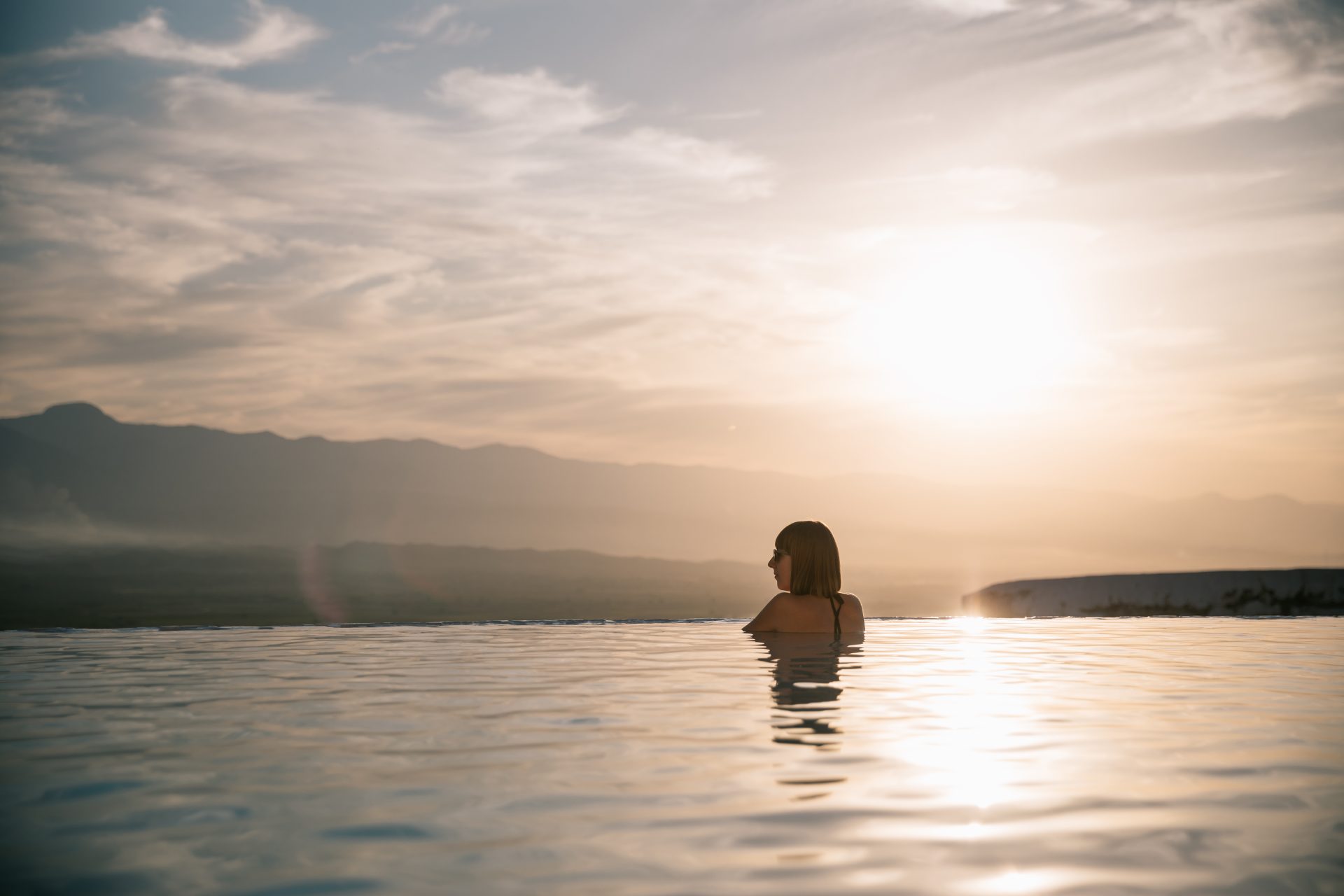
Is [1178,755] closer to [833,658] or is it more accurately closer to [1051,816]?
[1051,816]

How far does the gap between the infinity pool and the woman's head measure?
2021mm

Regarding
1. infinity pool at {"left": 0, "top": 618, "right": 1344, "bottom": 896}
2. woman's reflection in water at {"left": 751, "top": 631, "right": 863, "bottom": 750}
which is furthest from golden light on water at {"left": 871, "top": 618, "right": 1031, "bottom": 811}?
woman's reflection in water at {"left": 751, "top": 631, "right": 863, "bottom": 750}

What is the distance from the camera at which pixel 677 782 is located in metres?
4.66

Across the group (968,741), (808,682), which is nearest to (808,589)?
(808,682)

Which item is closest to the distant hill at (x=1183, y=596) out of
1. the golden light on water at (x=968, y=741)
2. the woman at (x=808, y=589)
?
the woman at (x=808, y=589)

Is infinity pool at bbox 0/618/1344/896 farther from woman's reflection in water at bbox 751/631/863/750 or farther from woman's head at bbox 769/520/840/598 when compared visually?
woman's head at bbox 769/520/840/598

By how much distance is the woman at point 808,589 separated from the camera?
11.7 m

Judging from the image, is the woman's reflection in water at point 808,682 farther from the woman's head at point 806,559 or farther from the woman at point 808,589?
the woman's head at point 806,559

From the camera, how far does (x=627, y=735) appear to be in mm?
5992

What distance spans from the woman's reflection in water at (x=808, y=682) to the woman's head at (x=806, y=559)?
29.9 inches

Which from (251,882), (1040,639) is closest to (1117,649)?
(1040,639)

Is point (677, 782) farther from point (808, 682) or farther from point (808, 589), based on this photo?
point (808, 589)

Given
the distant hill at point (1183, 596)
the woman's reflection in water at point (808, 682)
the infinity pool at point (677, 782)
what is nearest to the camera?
the infinity pool at point (677, 782)

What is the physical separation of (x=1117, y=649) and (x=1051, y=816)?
32.2ft
